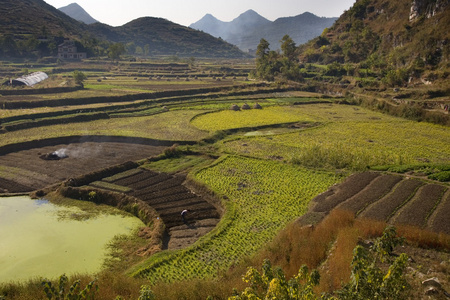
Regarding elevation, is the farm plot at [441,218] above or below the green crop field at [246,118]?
below

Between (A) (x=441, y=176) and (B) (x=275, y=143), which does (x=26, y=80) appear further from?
(A) (x=441, y=176)

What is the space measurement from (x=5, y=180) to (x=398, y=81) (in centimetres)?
6935

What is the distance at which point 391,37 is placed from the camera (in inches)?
3664

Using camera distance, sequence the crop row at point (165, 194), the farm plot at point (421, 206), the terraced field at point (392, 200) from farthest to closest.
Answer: the crop row at point (165, 194), the terraced field at point (392, 200), the farm plot at point (421, 206)

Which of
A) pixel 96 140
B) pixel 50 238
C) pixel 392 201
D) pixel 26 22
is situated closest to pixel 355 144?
pixel 392 201

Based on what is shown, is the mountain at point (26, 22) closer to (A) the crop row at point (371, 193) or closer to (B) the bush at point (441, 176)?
(A) the crop row at point (371, 193)

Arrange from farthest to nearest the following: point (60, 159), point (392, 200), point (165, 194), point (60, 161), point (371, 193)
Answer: point (60, 159)
point (60, 161)
point (165, 194)
point (371, 193)
point (392, 200)

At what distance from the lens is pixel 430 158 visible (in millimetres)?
33156

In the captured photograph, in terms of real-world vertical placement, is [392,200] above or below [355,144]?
below

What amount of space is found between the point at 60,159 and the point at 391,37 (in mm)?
89133

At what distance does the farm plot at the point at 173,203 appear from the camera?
869 inches

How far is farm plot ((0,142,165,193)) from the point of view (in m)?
28.8

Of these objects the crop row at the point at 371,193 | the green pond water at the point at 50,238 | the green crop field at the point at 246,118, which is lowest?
the green pond water at the point at 50,238

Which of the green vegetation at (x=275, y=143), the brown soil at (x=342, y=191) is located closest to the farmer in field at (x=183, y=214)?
the green vegetation at (x=275, y=143)
